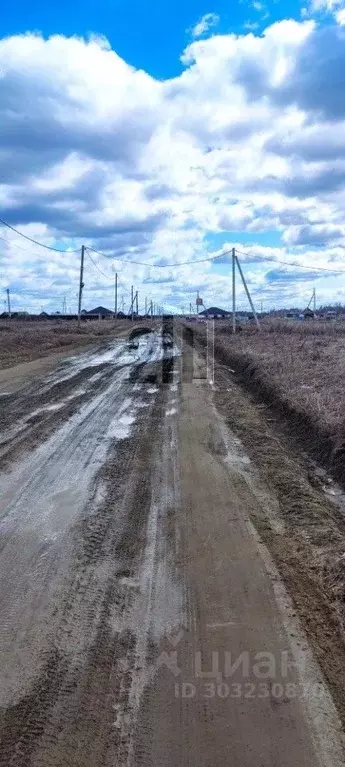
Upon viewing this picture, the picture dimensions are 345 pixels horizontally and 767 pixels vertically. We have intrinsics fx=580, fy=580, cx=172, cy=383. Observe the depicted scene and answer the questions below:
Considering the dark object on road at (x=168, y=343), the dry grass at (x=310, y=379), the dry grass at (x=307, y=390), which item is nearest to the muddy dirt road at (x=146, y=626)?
the dry grass at (x=307, y=390)

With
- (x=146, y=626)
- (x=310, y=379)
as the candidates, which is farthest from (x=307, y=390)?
(x=146, y=626)

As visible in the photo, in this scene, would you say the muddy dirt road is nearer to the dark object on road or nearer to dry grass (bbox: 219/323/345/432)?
dry grass (bbox: 219/323/345/432)

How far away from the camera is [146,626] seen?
384cm

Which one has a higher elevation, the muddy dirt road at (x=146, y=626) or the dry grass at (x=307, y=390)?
the dry grass at (x=307, y=390)

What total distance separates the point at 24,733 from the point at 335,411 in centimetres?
833

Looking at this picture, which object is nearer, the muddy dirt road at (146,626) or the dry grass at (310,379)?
the muddy dirt road at (146,626)

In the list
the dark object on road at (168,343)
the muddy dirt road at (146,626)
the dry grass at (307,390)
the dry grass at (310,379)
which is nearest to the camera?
the muddy dirt road at (146,626)

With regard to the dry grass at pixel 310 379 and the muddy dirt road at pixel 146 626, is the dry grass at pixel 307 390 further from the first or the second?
the muddy dirt road at pixel 146 626

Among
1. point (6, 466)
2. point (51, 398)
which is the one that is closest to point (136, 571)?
point (6, 466)

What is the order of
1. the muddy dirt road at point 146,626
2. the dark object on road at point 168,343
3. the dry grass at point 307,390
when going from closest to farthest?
the muddy dirt road at point 146,626 → the dry grass at point 307,390 → the dark object on road at point 168,343

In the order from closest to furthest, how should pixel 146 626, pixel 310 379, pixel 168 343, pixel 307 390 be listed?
pixel 146 626 → pixel 307 390 → pixel 310 379 → pixel 168 343

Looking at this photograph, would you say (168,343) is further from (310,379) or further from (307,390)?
(307,390)

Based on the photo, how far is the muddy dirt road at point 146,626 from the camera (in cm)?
284

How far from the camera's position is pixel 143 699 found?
3.11 meters
